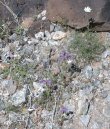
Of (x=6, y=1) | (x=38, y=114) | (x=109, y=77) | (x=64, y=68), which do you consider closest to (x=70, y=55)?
(x=64, y=68)

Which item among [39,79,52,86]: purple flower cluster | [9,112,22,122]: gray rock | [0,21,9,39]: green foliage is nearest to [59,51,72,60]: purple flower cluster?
[39,79,52,86]: purple flower cluster

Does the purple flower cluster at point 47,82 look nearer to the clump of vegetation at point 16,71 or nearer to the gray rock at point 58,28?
the clump of vegetation at point 16,71

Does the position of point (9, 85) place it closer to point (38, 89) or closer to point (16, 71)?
point (16, 71)

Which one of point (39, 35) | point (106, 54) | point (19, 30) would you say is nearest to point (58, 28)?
point (39, 35)

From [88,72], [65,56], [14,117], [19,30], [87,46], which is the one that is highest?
[19,30]

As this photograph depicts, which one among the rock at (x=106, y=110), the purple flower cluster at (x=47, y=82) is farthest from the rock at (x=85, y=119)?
the purple flower cluster at (x=47, y=82)

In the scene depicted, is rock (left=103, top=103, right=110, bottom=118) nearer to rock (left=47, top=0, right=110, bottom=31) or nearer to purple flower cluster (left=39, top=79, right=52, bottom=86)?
purple flower cluster (left=39, top=79, right=52, bottom=86)

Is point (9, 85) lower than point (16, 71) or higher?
lower
